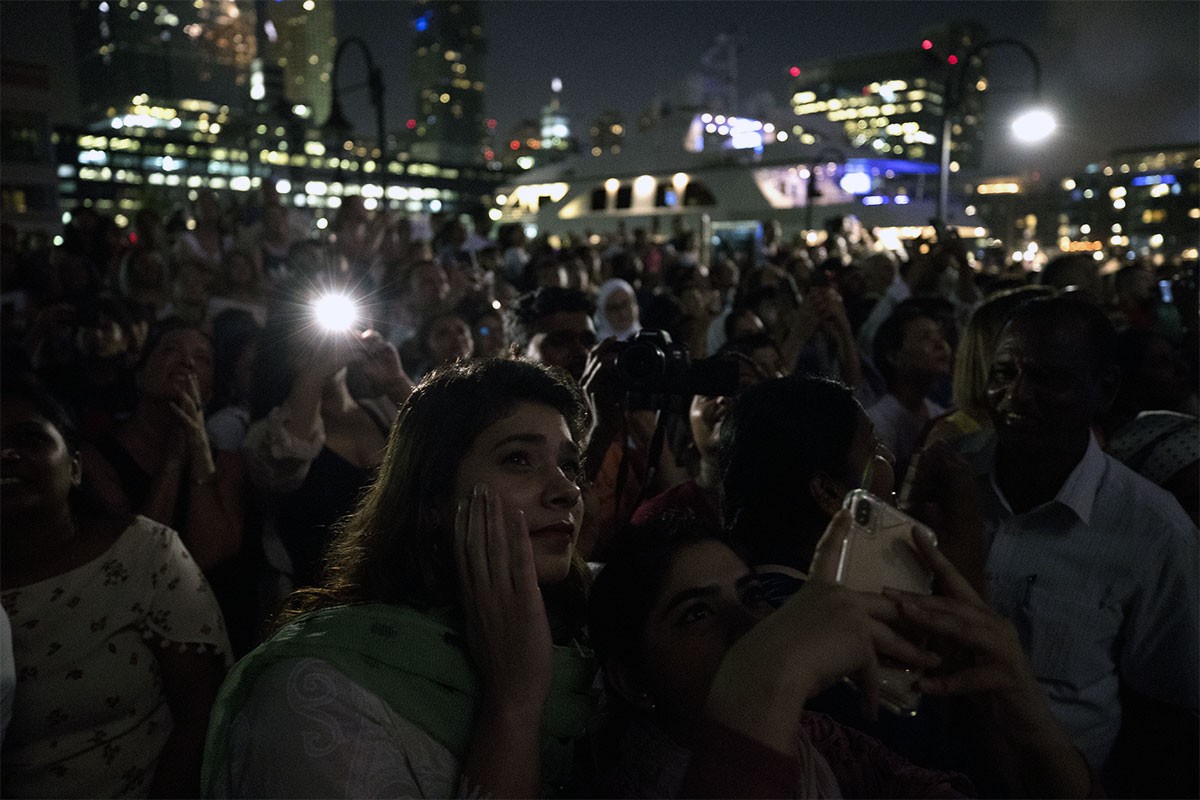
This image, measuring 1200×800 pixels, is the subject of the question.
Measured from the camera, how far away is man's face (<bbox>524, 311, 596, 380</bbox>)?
4168 mm

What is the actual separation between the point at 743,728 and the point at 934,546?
0.38 metres

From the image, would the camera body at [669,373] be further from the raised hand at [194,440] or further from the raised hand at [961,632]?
the raised hand at [194,440]

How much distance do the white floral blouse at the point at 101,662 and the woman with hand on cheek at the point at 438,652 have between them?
0.87 metres

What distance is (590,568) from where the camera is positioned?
2.11 meters

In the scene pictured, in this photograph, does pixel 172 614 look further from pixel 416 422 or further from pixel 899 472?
pixel 899 472

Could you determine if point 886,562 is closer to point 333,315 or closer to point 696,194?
point 333,315

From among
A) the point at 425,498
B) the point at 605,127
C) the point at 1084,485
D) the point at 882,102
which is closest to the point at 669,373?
the point at 425,498

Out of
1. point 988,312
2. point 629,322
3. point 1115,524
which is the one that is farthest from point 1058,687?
point 629,322

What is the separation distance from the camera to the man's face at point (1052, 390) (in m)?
2.57

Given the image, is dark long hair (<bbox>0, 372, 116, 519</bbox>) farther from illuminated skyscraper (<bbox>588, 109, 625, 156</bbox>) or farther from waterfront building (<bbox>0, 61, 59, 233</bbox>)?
illuminated skyscraper (<bbox>588, 109, 625, 156</bbox>)

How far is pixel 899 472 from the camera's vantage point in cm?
357

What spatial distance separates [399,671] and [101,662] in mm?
1270

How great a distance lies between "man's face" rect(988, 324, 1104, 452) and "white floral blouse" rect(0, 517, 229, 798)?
2438 mm

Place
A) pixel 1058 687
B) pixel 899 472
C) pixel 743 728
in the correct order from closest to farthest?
1. pixel 743 728
2. pixel 1058 687
3. pixel 899 472
